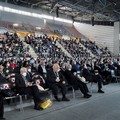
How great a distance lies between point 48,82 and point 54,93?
0.38 metres

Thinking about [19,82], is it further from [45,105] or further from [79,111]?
[79,111]

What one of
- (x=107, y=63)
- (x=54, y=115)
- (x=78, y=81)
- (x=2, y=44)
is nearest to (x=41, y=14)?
(x=2, y=44)

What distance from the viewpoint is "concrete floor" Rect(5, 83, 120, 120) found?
5398 mm

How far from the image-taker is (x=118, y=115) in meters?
5.59

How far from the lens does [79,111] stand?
5.97 m

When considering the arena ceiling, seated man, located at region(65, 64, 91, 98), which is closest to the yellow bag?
seated man, located at region(65, 64, 91, 98)

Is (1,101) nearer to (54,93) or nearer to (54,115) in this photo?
(54,115)

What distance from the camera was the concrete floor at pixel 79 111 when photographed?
540 centimetres

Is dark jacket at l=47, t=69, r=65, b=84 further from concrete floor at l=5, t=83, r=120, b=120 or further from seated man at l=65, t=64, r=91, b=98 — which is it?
concrete floor at l=5, t=83, r=120, b=120

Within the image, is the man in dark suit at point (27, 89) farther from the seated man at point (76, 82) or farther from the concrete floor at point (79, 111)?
the seated man at point (76, 82)

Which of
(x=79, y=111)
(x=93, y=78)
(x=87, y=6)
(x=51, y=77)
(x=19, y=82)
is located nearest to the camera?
(x=79, y=111)

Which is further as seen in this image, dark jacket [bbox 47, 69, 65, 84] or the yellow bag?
dark jacket [bbox 47, 69, 65, 84]

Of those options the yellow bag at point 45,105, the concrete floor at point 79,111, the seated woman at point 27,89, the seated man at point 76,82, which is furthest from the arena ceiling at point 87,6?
the yellow bag at point 45,105

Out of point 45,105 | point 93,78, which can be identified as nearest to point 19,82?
point 45,105
